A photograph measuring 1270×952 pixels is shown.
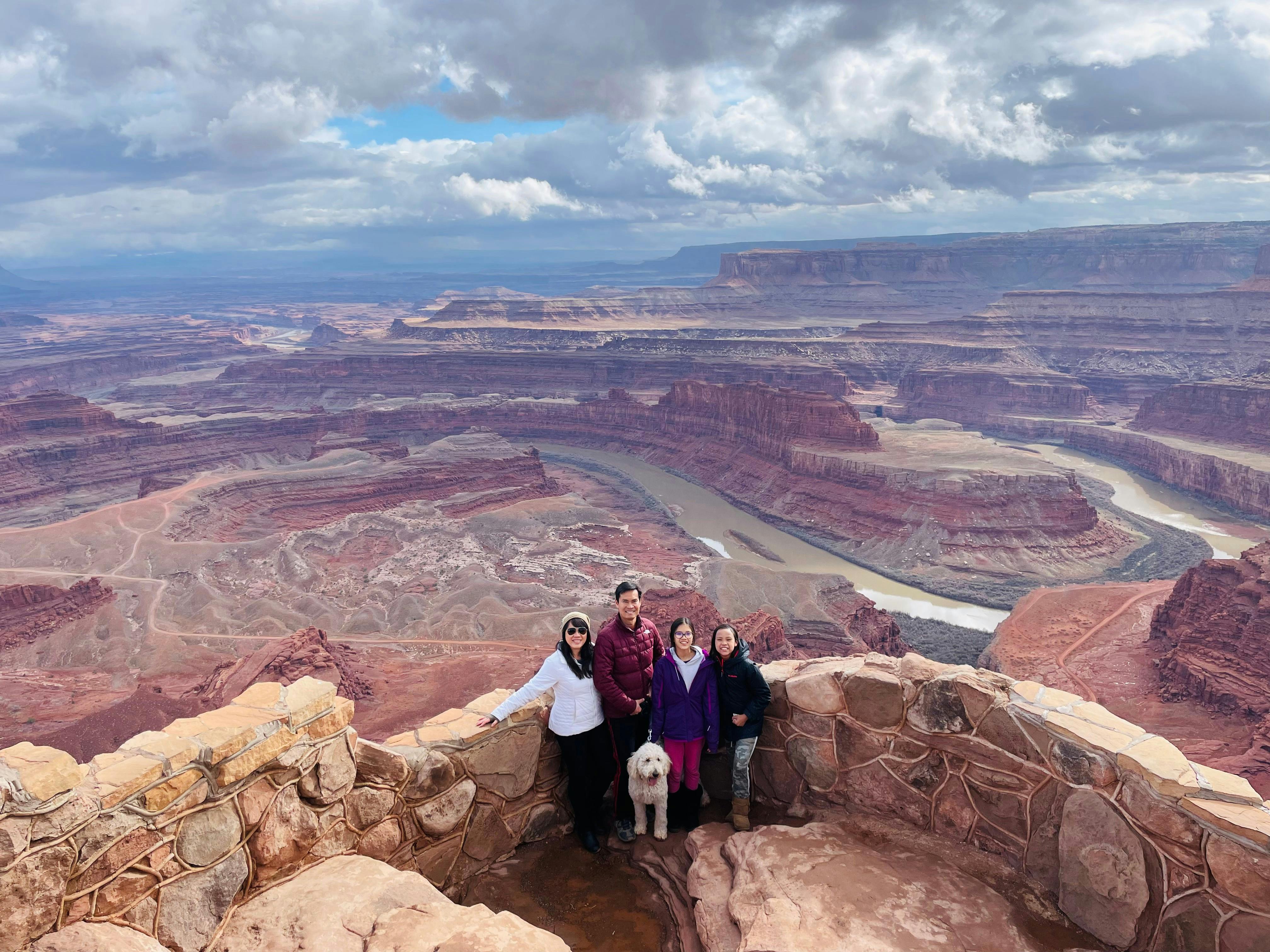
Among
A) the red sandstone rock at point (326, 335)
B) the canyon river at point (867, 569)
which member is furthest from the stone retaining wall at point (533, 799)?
the red sandstone rock at point (326, 335)

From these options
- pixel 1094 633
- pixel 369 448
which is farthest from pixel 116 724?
pixel 369 448

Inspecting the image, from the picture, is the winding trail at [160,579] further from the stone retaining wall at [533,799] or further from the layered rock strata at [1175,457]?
the layered rock strata at [1175,457]

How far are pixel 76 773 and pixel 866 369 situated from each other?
10529 centimetres

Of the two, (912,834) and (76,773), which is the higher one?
(76,773)

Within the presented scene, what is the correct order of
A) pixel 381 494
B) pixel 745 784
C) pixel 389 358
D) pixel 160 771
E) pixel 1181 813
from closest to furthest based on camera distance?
1. pixel 160 771
2. pixel 1181 813
3. pixel 745 784
4. pixel 381 494
5. pixel 389 358

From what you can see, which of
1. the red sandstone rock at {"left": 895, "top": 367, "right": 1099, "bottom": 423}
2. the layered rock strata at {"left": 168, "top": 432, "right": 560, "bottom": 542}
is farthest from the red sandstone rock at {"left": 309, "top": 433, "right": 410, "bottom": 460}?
the red sandstone rock at {"left": 895, "top": 367, "right": 1099, "bottom": 423}

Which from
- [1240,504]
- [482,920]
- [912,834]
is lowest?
[1240,504]

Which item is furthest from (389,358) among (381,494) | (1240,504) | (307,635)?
(1240,504)

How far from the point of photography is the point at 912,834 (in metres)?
6.69

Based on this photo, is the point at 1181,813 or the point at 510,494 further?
the point at 510,494

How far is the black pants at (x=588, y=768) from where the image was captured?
23.4 feet

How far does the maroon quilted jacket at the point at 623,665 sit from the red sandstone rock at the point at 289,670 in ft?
56.6

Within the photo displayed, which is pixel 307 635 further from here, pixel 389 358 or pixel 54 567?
pixel 389 358

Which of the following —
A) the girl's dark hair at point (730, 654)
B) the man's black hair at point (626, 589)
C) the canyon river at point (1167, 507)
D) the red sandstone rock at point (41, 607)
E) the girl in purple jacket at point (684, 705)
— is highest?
the man's black hair at point (626, 589)
